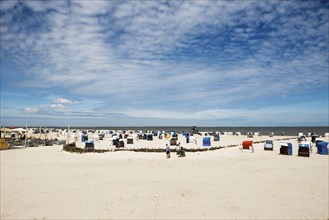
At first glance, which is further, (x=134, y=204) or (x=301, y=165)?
(x=301, y=165)

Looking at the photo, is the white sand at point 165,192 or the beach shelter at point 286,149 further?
the beach shelter at point 286,149

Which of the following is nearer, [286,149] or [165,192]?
[165,192]

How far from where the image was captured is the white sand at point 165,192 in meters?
9.18

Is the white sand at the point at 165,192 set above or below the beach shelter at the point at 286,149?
below

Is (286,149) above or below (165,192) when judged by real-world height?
above

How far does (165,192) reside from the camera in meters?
11.5

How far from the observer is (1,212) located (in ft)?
30.8

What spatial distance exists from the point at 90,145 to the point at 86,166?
1086cm

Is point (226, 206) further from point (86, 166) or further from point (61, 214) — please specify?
point (86, 166)

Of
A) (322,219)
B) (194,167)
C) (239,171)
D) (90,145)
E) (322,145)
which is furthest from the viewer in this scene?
(90,145)

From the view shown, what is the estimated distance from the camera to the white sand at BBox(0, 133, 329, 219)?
9.18m

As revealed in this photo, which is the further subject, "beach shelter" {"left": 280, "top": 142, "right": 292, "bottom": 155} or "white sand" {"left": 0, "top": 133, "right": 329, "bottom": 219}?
"beach shelter" {"left": 280, "top": 142, "right": 292, "bottom": 155}

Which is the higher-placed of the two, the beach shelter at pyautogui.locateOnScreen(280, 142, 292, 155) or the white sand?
the beach shelter at pyautogui.locateOnScreen(280, 142, 292, 155)

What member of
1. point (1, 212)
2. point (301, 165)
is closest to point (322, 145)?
point (301, 165)
